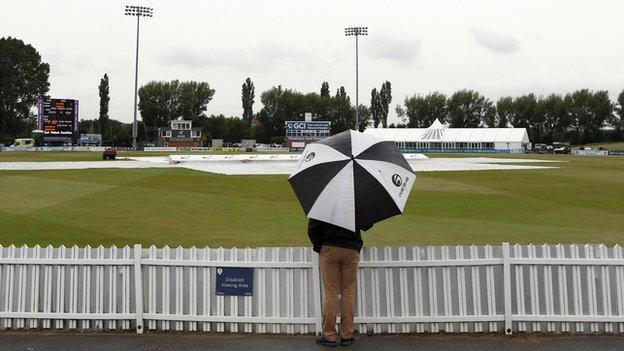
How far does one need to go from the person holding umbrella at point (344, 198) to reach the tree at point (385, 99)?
512ft

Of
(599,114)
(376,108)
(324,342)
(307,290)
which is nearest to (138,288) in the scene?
(307,290)

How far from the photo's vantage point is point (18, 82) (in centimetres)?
11925

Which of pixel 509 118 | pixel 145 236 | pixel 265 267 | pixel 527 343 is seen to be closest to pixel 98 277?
pixel 265 267

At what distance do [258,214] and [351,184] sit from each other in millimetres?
12509

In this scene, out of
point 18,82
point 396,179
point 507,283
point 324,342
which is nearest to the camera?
point 396,179

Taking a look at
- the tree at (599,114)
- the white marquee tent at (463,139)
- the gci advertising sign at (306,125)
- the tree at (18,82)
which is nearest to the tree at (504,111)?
the tree at (599,114)

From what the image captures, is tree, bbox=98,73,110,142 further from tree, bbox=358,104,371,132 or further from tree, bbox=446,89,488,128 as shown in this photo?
tree, bbox=446,89,488,128

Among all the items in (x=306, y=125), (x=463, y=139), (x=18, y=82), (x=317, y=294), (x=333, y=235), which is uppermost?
(x=18, y=82)

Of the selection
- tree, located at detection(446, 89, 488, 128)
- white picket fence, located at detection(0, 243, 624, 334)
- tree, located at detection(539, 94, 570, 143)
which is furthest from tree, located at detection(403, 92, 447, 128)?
white picket fence, located at detection(0, 243, 624, 334)

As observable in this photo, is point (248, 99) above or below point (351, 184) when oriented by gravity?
above

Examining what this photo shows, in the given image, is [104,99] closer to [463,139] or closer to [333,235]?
[463,139]

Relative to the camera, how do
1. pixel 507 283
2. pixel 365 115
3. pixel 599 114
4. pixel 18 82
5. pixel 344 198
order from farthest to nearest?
1. pixel 365 115
2. pixel 599 114
3. pixel 18 82
4. pixel 507 283
5. pixel 344 198

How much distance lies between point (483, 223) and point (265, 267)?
10.9 metres

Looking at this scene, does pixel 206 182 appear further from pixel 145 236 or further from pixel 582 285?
pixel 582 285
